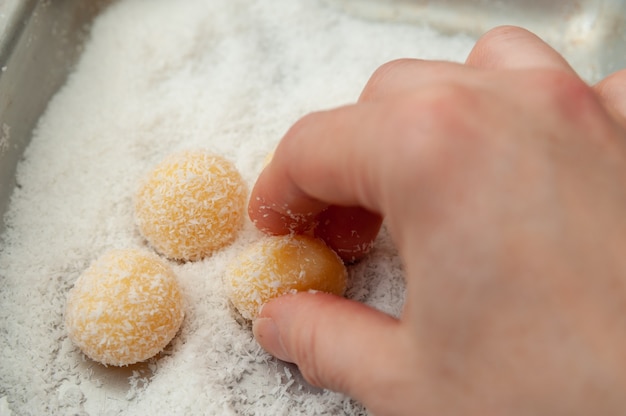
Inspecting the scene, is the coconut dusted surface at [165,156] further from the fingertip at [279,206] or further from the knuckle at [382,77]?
the knuckle at [382,77]

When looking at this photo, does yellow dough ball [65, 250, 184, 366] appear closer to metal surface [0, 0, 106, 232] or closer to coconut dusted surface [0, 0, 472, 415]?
coconut dusted surface [0, 0, 472, 415]

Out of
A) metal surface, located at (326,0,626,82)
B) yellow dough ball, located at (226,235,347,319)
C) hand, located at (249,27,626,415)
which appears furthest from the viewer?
metal surface, located at (326,0,626,82)

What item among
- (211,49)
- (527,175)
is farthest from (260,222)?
(211,49)

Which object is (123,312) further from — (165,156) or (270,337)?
(165,156)

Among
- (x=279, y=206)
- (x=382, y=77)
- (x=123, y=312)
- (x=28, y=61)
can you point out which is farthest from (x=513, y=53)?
(x=28, y=61)

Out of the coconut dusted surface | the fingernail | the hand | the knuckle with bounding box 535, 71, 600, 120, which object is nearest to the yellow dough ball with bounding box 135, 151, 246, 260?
the coconut dusted surface

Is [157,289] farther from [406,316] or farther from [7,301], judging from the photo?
[406,316]
